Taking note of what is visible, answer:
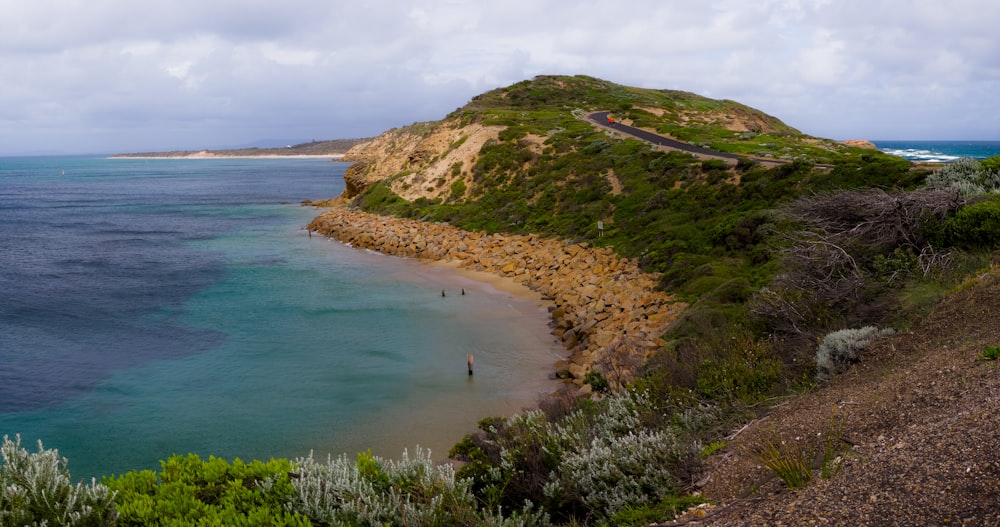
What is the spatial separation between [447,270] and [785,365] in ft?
75.7

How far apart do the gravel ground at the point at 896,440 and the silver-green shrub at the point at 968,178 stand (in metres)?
6.22

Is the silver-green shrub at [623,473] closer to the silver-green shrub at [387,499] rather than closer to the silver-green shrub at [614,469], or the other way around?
the silver-green shrub at [614,469]

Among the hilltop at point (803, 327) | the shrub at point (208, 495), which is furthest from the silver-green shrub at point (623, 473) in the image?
the shrub at point (208, 495)

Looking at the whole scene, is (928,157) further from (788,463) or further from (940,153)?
(788,463)

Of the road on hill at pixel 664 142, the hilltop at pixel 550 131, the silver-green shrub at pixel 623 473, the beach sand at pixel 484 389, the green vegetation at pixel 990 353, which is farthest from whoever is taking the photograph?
the hilltop at pixel 550 131

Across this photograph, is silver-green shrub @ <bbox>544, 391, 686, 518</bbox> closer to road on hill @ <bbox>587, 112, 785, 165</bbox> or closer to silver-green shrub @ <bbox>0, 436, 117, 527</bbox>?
silver-green shrub @ <bbox>0, 436, 117, 527</bbox>

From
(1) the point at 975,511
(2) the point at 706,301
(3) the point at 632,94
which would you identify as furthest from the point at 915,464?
(3) the point at 632,94

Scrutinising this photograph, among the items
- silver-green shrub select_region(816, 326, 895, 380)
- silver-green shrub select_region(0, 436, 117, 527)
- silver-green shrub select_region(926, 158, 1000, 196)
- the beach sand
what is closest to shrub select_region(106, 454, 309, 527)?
silver-green shrub select_region(0, 436, 117, 527)

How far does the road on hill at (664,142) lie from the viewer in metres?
32.7

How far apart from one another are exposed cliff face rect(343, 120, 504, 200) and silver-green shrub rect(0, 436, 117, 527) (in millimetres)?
38820

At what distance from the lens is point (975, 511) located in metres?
4.41

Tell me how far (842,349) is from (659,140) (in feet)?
121

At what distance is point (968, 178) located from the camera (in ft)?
47.9

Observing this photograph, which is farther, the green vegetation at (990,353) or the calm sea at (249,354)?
the calm sea at (249,354)
